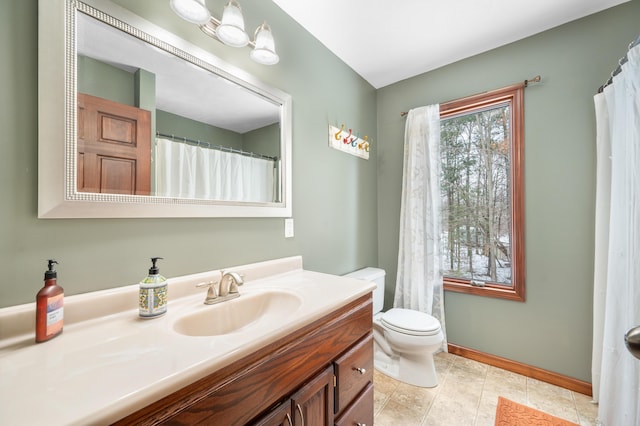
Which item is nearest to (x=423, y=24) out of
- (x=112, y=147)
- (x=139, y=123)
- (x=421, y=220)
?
(x=421, y=220)

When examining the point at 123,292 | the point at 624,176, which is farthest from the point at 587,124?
the point at 123,292

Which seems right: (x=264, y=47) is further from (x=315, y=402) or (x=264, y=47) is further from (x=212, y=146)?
(x=315, y=402)

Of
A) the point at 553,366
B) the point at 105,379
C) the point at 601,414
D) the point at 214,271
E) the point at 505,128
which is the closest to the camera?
the point at 105,379

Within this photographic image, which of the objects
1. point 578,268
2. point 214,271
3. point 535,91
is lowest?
point 578,268

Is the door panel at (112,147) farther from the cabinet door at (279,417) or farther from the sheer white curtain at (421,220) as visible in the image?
the sheer white curtain at (421,220)

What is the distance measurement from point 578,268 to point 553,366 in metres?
0.70

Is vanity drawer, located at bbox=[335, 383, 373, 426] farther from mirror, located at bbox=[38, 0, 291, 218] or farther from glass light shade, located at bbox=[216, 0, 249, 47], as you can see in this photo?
glass light shade, located at bbox=[216, 0, 249, 47]

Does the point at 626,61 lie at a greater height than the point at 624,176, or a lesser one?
greater

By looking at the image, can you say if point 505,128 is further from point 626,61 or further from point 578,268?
point 578,268

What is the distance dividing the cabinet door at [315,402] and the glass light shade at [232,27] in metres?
1.39

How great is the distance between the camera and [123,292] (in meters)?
0.86

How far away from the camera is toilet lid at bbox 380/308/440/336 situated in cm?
163

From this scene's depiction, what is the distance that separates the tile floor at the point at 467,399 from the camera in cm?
145

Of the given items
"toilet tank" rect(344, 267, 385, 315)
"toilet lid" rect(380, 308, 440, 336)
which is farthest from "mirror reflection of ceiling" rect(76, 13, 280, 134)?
"toilet lid" rect(380, 308, 440, 336)
